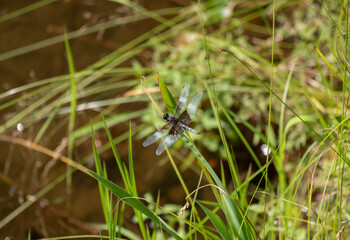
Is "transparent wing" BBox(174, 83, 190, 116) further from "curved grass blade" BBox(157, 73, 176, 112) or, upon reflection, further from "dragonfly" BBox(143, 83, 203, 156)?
"curved grass blade" BBox(157, 73, 176, 112)

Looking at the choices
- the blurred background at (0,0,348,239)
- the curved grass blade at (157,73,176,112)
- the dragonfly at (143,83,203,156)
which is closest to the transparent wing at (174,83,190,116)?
the dragonfly at (143,83,203,156)

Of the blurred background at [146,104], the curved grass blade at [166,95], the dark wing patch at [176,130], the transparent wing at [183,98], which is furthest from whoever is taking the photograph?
the blurred background at [146,104]

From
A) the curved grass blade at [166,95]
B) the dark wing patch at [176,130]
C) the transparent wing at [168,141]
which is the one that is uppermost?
the curved grass blade at [166,95]

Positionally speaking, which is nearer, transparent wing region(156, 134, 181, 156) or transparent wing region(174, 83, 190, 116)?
transparent wing region(156, 134, 181, 156)

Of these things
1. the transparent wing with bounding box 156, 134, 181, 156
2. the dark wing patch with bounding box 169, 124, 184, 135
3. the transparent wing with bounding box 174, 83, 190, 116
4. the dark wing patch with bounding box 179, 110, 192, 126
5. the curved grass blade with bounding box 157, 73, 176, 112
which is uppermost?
the curved grass blade with bounding box 157, 73, 176, 112

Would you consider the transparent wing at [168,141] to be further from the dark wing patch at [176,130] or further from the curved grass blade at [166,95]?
the curved grass blade at [166,95]

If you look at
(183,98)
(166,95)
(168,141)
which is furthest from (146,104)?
(166,95)

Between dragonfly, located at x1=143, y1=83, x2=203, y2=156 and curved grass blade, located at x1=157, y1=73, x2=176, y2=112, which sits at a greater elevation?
curved grass blade, located at x1=157, y1=73, x2=176, y2=112

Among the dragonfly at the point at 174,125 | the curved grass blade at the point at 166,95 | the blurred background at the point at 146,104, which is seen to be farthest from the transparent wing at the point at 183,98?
the blurred background at the point at 146,104

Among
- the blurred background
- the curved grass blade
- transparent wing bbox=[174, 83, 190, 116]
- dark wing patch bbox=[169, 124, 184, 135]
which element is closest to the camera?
the curved grass blade
